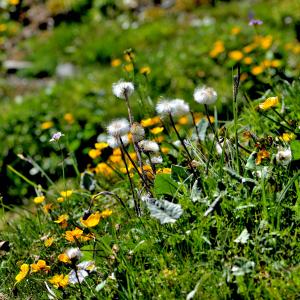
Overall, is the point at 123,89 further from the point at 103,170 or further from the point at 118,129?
the point at 103,170

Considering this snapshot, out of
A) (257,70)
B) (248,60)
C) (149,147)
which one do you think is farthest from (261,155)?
(248,60)

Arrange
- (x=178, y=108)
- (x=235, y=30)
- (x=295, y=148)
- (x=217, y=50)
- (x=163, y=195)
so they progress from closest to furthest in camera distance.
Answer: (x=295, y=148) → (x=163, y=195) → (x=178, y=108) → (x=217, y=50) → (x=235, y=30)

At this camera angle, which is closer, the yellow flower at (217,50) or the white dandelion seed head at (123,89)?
the white dandelion seed head at (123,89)

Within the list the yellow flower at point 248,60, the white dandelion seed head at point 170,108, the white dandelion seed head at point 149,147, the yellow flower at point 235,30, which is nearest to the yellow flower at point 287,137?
the white dandelion seed head at point 170,108

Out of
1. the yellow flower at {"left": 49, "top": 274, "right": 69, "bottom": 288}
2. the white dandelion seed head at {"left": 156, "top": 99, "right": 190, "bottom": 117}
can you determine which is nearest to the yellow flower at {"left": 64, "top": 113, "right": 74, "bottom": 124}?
the white dandelion seed head at {"left": 156, "top": 99, "right": 190, "bottom": 117}

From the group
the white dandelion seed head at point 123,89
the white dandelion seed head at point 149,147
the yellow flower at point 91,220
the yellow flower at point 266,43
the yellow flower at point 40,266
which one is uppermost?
the white dandelion seed head at point 123,89

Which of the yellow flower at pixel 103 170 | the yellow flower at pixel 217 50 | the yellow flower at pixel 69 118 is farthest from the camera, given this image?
the yellow flower at pixel 217 50

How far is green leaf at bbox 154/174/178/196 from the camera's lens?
2.31 metres

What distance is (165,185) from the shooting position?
2328mm

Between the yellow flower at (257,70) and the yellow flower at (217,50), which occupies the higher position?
the yellow flower at (257,70)

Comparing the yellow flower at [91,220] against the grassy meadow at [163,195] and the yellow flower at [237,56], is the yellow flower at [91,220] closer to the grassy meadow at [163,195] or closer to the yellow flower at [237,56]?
the grassy meadow at [163,195]

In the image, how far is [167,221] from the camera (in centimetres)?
210

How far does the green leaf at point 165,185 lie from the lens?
2.31m

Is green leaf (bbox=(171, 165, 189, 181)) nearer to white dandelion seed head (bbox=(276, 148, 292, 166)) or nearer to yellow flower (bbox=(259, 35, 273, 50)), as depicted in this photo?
white dandelion seed head (bbox=(276, 148, 292, 166))
